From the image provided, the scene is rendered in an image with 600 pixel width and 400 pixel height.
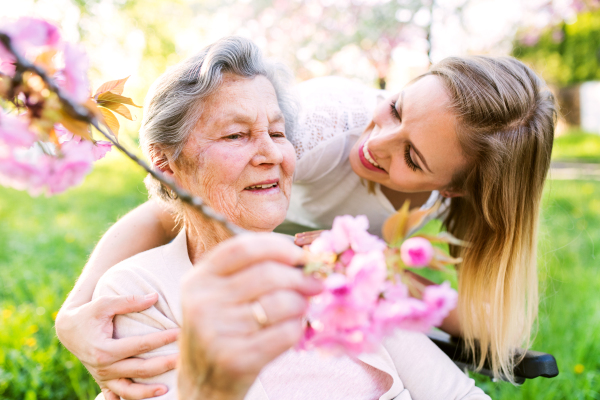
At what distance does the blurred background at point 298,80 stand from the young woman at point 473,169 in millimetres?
394

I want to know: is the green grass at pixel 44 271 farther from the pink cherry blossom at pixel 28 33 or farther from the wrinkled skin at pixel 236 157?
the pink cherry blossom at pixel 28 33

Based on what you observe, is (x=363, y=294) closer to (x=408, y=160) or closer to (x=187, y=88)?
(x=187, y=88)

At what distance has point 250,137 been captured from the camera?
1700mm

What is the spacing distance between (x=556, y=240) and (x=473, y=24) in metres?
3.71

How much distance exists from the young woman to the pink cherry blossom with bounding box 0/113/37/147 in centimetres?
125

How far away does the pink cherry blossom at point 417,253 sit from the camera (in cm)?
71

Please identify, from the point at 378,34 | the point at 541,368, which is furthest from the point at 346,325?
the point at 378,34

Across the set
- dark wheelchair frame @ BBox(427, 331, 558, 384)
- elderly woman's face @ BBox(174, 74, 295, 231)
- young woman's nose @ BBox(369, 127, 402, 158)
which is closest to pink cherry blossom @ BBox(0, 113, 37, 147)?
elderly woman's face @ BBox(174, 74, 295, 231)

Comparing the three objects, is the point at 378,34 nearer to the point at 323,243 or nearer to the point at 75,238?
the point at 75,238

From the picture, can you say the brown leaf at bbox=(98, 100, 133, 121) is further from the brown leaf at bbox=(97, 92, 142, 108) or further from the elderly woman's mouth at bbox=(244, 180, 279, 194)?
the elderly woman's mouth at bbox=(244, 180, 279, 194)

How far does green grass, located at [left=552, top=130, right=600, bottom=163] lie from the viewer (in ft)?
29.8

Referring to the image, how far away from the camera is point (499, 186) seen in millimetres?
2080

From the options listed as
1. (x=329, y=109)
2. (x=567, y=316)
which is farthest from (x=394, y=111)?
(x=567, y=316)

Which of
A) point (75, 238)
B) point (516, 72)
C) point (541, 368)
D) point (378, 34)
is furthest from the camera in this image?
point (378, 34)
